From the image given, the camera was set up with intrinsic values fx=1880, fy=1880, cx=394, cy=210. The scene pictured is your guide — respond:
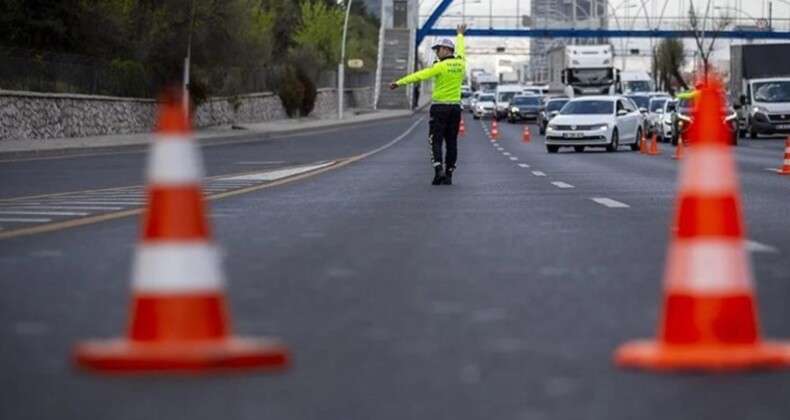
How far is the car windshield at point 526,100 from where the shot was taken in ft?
293

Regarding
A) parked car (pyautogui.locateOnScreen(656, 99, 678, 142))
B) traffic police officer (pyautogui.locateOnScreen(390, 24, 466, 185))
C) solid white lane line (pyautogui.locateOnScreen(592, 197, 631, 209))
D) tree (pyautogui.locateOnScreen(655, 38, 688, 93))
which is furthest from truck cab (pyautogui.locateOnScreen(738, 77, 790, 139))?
tree (pyautogui.locateOnScreen(655, 38, 688, 93))

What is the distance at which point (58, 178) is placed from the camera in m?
26.0

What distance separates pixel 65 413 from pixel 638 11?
528 feet

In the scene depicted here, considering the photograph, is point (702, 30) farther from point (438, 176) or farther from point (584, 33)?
point (438, 176)

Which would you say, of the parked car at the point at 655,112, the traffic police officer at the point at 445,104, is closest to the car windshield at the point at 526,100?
the parked car at the point at 655,112

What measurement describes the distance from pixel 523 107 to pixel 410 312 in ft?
268

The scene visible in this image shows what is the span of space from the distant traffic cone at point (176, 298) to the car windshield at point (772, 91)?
50115mm

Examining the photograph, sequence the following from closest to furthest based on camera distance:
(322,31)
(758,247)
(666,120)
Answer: (758,247) < (666,120) < (322,31)

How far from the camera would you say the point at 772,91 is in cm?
5566

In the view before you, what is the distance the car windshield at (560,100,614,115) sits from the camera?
42.9 metres

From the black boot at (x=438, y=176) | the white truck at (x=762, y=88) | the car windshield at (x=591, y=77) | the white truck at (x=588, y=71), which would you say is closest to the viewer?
the black boot at (x=438, y=176)

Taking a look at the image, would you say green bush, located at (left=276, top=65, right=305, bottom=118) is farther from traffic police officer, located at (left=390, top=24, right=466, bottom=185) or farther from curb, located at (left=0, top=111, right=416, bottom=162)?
traffic police officer, located at (left=390, top=24, right=466, bottom=185)

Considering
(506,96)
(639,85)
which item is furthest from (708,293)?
Result: (639,85)

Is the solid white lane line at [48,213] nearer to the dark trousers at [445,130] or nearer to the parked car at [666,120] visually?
the dark trousers at [445,130]
